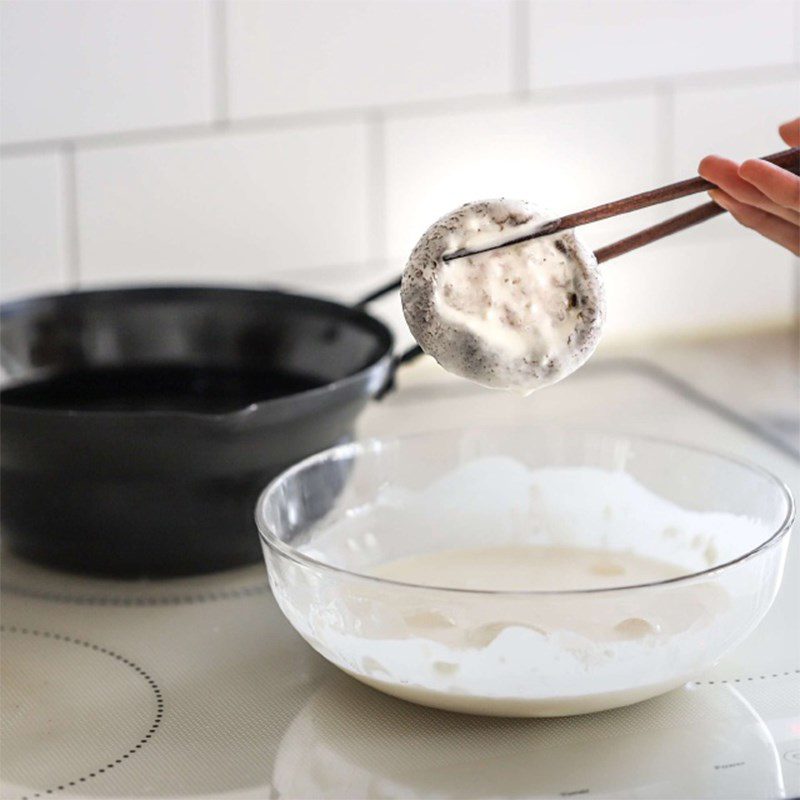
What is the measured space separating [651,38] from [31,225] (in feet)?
1.86

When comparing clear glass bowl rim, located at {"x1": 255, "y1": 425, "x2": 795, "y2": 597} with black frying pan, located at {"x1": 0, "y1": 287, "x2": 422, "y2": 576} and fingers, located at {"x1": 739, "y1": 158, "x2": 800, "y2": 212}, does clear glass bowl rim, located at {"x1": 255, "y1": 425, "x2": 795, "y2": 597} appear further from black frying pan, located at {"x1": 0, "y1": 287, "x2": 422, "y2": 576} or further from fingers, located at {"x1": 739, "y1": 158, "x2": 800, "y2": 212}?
fingers, located at {"x1": 739, "y1": 158, "x2": 800, "y2": 212}

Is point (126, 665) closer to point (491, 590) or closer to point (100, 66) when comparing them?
point (491, 590)

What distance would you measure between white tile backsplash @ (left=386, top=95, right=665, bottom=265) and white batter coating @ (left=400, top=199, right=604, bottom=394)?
561 millimetres

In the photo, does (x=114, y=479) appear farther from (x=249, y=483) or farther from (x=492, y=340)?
(x=492, y=340)

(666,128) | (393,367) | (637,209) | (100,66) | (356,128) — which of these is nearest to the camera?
(637,209)

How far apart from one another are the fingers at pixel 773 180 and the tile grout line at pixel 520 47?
0.56 m

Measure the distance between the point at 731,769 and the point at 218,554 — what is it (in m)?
0.34

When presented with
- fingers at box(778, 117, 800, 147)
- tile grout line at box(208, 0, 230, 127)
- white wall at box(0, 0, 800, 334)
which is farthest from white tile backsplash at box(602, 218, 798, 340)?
fingers at box(778, 117, 800, 147)

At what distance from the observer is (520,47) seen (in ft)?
3.92

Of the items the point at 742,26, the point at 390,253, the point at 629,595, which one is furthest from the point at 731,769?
the point at 742,26

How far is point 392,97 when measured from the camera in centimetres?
117

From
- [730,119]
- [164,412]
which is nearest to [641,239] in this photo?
[164,412]

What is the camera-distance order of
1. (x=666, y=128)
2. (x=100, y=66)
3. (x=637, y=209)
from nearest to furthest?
(x=637, y=209) → (x=100, y=66) → (x=666, y=128)

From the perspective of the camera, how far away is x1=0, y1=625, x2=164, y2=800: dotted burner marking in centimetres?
62
